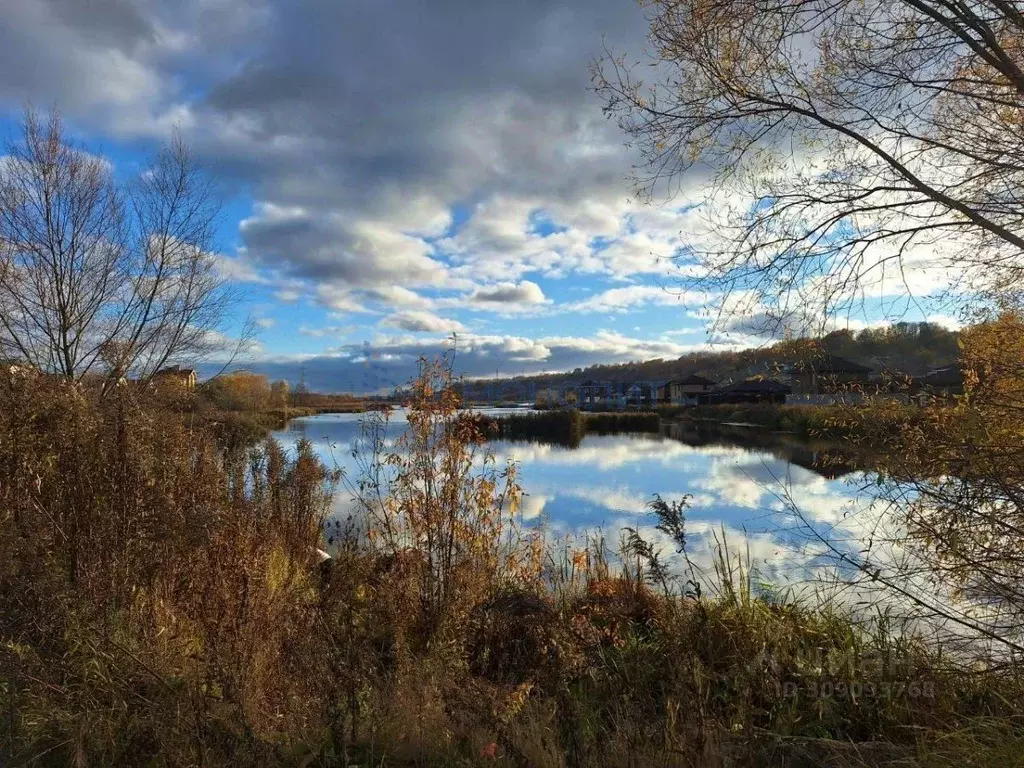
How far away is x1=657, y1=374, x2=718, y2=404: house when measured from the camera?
89438mm

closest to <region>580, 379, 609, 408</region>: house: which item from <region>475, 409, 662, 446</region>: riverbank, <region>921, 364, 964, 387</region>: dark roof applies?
<region>475, 409, 662, 446</region>: riverbank

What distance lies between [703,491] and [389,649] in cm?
1448

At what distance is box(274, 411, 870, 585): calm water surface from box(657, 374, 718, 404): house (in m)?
54.7

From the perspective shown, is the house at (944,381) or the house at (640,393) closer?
the house at (944,381)


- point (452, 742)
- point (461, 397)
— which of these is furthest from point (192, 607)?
point (461, 397)

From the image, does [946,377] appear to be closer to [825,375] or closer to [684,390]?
[825,375]

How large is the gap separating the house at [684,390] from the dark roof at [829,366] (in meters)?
81.7

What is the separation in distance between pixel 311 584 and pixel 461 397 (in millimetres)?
2489

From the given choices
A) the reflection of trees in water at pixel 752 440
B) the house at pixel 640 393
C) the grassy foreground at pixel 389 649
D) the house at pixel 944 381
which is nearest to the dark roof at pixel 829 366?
the house at pixel 944 381

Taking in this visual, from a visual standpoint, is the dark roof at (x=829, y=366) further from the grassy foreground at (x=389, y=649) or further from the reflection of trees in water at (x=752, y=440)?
the reflection of trees in water at (x=752, y=440)

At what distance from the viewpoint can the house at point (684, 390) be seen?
293 ft

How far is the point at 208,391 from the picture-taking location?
16.8 metres

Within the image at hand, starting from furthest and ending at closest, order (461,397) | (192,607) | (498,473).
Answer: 1. (498,473)
2. (461,397)
3. (192,607)

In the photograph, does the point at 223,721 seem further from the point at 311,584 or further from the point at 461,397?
the point at 461,397
